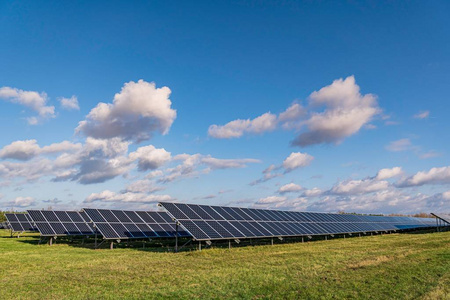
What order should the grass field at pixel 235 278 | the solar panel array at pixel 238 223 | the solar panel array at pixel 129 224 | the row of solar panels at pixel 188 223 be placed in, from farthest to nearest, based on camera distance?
the solar panel array at pixel 129 224, the row of solar panels at pixel 188 223, the solar panel array at pixel 238 223, the grass field at pixel 235 278

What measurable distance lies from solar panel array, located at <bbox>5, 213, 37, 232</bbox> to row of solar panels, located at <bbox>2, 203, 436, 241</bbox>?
2.52 ft

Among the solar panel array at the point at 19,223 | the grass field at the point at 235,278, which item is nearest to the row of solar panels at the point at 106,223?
the solar panel array at the point at 19,223

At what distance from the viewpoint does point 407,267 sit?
54.8 feet

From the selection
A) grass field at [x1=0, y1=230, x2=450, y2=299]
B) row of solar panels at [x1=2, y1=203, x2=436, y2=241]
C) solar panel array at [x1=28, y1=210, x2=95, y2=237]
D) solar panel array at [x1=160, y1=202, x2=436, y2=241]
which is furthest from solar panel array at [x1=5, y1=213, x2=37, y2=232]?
grass field at [x1=0, y1=230, x2=450, y2=299]

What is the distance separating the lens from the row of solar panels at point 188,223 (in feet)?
91.6

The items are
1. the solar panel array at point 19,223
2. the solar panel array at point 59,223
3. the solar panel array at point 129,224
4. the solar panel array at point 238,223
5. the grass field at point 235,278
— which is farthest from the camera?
the solar panel array at point 19,223

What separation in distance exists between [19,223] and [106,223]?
89.7 feet

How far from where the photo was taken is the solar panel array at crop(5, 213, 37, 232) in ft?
157

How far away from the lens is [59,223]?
3919 cm

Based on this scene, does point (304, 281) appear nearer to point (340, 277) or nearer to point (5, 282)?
point (340, 277)

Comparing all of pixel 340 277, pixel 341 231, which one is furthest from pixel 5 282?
pixel 341 231

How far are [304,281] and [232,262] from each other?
624 centimetres

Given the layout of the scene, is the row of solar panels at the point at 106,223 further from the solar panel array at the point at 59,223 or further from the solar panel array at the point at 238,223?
the solar panel array at the point at 238,223

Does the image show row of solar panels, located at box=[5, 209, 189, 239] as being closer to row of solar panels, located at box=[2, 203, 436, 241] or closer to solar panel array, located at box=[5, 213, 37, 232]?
row of solar panels, located at box=[2, 203, 436, 241]
